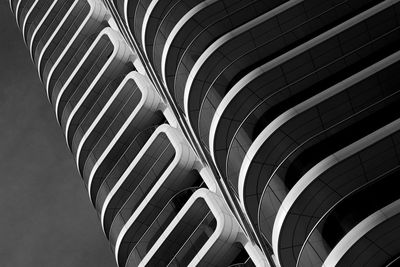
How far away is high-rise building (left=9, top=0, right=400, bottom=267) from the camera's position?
25859 millimetres

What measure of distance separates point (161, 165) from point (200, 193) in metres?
4.94

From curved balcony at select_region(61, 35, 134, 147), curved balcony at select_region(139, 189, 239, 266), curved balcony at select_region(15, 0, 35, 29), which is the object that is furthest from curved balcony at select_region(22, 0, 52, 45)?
curved balcony at select_region(139, 189, 239, 266)

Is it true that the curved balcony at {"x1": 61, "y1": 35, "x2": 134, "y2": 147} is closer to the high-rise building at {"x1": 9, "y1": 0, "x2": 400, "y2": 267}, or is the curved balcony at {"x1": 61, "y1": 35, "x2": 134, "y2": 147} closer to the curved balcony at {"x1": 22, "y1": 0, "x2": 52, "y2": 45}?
the high-rise building at {"x1": 9, "y1": 0, "x2": 400, "y2": 267}

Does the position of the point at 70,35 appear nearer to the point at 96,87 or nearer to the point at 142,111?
the point at 96,87

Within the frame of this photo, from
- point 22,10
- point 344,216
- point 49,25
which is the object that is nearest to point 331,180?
point 344,216

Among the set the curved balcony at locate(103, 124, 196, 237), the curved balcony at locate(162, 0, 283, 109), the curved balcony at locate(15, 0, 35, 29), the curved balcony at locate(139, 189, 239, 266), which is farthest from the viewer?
the curved balcony at locate(15, 0, 35, 29)

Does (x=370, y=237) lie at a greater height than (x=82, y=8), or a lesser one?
lesser

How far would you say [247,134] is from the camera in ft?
99.1

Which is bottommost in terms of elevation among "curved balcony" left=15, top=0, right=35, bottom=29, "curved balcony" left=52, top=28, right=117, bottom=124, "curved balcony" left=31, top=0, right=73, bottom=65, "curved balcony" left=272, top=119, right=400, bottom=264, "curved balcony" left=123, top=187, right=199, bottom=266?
"curved balcony" left=123, top=187, right=199, bottom=266

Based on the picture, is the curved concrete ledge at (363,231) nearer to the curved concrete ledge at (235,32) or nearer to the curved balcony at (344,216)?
the curved balcony at (344,216)

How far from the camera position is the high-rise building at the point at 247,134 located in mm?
25859

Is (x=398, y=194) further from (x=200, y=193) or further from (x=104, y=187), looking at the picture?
(x=104, y=187)

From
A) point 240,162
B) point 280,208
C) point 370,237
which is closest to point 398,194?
point 370,237

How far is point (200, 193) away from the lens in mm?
34719
